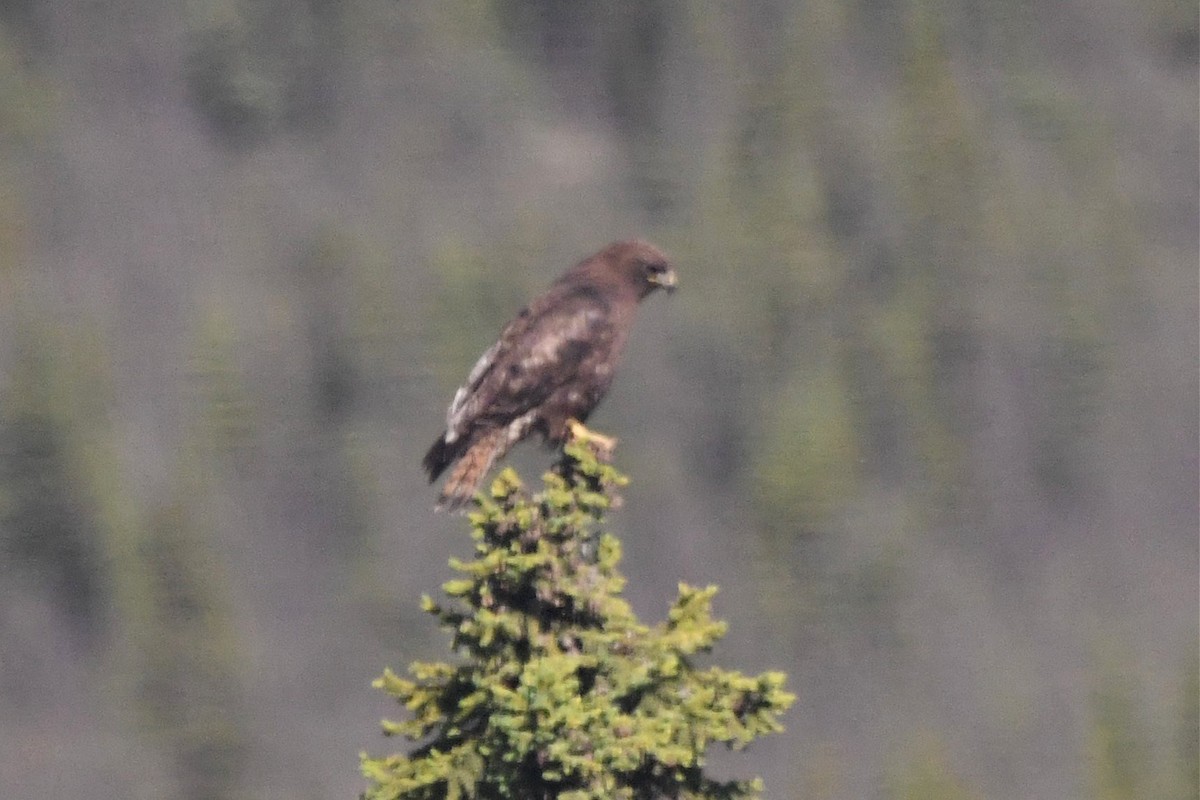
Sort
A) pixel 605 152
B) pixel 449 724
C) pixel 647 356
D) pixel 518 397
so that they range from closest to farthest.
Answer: pixel 449 724, pixel 518 397, pixel 647 356, pixel 605 152

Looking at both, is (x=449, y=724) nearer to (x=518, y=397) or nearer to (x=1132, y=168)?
(x=518, y=397)

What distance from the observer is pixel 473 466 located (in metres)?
13.2

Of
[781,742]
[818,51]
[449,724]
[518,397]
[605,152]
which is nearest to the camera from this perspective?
[449,724]

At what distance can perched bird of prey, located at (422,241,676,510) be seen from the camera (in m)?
13.2

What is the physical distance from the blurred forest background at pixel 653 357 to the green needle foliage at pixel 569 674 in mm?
57264

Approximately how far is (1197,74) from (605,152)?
87.1 ft

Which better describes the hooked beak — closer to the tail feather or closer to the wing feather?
the wing feather

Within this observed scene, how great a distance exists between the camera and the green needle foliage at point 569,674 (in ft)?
30.3

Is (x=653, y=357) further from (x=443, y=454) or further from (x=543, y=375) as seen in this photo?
(x=443, y=454)

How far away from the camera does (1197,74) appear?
97.8 metres

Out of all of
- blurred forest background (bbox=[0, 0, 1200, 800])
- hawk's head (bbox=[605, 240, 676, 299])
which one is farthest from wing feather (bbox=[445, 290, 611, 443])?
blurred forest background (bbox=[0, 0, 1200, 800])

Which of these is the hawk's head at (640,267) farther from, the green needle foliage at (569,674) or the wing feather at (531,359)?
the green needle foliage at (569,674)

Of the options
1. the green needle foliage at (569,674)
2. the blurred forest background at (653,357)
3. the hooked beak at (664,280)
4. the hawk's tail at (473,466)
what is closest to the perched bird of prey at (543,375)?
the hawk's tail at (473,466)

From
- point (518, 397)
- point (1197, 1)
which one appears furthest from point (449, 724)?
point (1197, 1)
